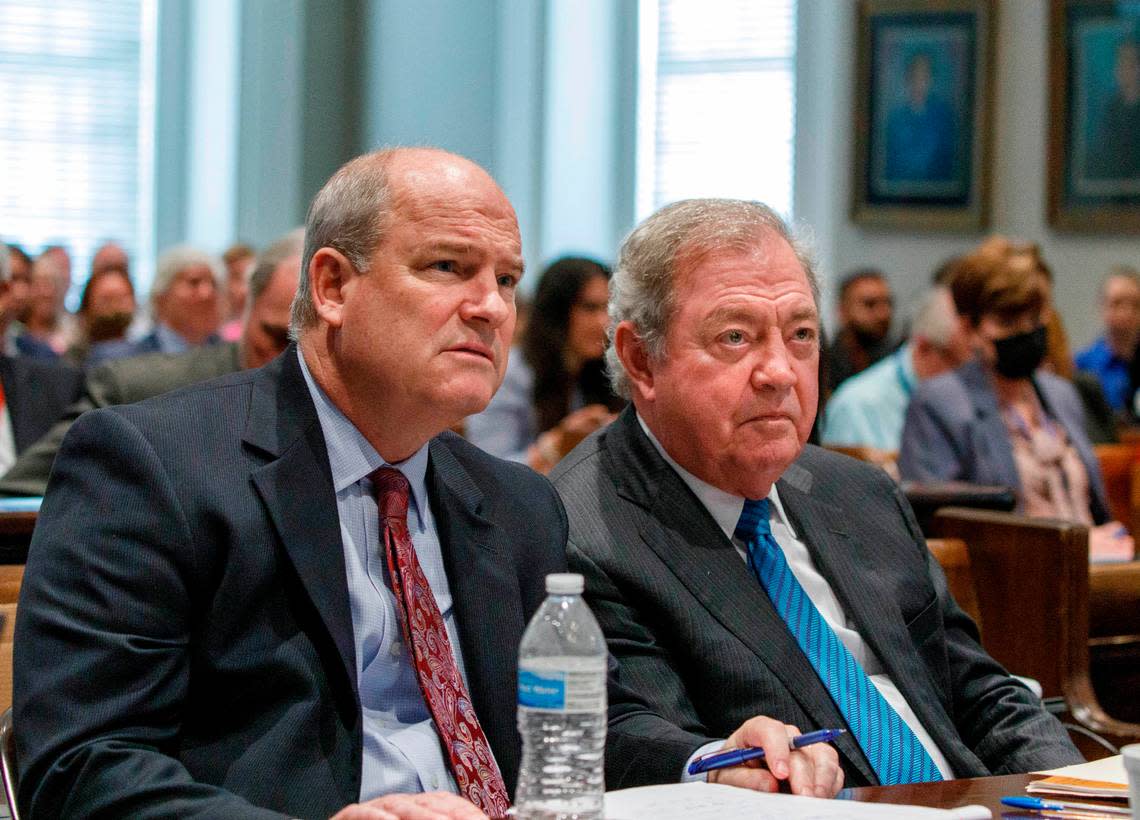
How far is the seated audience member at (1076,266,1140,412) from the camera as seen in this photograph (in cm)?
928

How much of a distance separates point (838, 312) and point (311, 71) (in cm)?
390

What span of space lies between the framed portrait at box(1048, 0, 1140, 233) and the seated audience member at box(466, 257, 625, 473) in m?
4.78

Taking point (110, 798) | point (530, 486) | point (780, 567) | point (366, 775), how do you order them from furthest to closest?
point (780, 567), point (530, 486), point (366, 775), point (110, 798)

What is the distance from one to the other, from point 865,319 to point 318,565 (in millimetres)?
7946

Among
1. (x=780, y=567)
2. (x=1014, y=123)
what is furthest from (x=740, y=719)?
(x=1014, y=123)

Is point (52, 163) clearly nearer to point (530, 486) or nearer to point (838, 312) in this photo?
point (838, 312)

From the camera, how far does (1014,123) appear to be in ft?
32.1

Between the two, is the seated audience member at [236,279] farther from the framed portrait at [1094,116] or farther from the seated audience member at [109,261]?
the framed portrait at [1094,116]

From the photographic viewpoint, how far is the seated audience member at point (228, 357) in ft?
13.8

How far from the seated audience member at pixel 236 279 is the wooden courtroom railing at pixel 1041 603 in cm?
543

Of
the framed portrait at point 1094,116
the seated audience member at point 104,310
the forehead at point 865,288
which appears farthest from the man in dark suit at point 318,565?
the framed portrait at point 1094,116

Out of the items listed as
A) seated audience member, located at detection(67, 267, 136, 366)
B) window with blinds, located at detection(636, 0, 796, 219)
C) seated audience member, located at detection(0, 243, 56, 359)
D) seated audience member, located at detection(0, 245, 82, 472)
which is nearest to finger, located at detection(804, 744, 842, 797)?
seated audience member, located at detection(0, 245, 82, 472)

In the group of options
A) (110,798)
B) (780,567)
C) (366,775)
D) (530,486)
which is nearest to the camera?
(110,798)

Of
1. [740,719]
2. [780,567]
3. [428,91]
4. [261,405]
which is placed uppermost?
[428,91]
